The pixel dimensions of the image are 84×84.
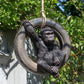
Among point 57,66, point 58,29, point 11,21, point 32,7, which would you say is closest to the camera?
point 57,66

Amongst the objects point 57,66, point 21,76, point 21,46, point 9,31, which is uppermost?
point 21,46

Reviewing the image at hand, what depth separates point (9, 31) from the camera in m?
2.32

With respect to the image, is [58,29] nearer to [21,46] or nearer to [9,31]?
[21,46]

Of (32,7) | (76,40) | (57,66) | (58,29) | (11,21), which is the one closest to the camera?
(57,66)

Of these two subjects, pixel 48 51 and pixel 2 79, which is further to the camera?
pixel 2 79

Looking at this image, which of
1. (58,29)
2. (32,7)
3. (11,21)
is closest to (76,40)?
(32,7)

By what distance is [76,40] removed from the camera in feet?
8.25

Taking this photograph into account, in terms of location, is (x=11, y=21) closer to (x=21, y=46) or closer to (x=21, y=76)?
(x=21, y=76)

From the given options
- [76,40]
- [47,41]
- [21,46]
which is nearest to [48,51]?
[47,41]

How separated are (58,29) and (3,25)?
1007 mm

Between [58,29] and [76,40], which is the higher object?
[58,29]

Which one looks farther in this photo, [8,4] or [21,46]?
[8,4]

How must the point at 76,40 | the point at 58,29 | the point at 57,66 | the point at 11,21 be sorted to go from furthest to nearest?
the point at 76,40
the point at 11,21
the point at 58,29
the point at 57,66

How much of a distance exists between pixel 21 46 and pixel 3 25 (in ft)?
3.39
